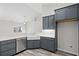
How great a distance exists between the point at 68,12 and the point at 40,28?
1.85 feet

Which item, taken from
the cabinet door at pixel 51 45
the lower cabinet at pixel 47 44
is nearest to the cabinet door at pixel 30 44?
the lower cabinet at pixel 47 44

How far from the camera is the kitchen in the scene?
4.43 feet

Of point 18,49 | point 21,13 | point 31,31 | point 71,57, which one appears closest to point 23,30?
point 31,31

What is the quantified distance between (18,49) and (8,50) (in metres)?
0.20

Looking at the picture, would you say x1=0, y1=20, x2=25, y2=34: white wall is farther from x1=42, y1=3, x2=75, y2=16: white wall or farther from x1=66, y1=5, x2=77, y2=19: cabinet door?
x1=66, y1=5, x2=77, y2=19: cabinet door

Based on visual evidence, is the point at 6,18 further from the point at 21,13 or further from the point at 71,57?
the point at 71,57

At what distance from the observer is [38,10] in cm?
144

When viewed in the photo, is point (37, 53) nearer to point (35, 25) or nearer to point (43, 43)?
point (43, 43)

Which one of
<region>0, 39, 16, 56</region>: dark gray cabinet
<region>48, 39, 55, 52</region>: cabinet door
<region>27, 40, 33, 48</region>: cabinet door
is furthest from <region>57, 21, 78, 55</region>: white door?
<region>0, 39, 16, 56</region>: dark gray cabinet

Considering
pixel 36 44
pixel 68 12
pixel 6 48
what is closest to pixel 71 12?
pixel 68 12

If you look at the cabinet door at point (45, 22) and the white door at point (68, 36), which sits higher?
the cabinet door at point (45, 22)

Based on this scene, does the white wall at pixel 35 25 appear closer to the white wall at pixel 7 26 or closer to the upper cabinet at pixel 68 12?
the white wall at pixel 7 26

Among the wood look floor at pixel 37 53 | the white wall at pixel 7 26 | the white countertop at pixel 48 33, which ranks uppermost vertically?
the white wall at pixel 7 26

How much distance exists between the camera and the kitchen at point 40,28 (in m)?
1.35
